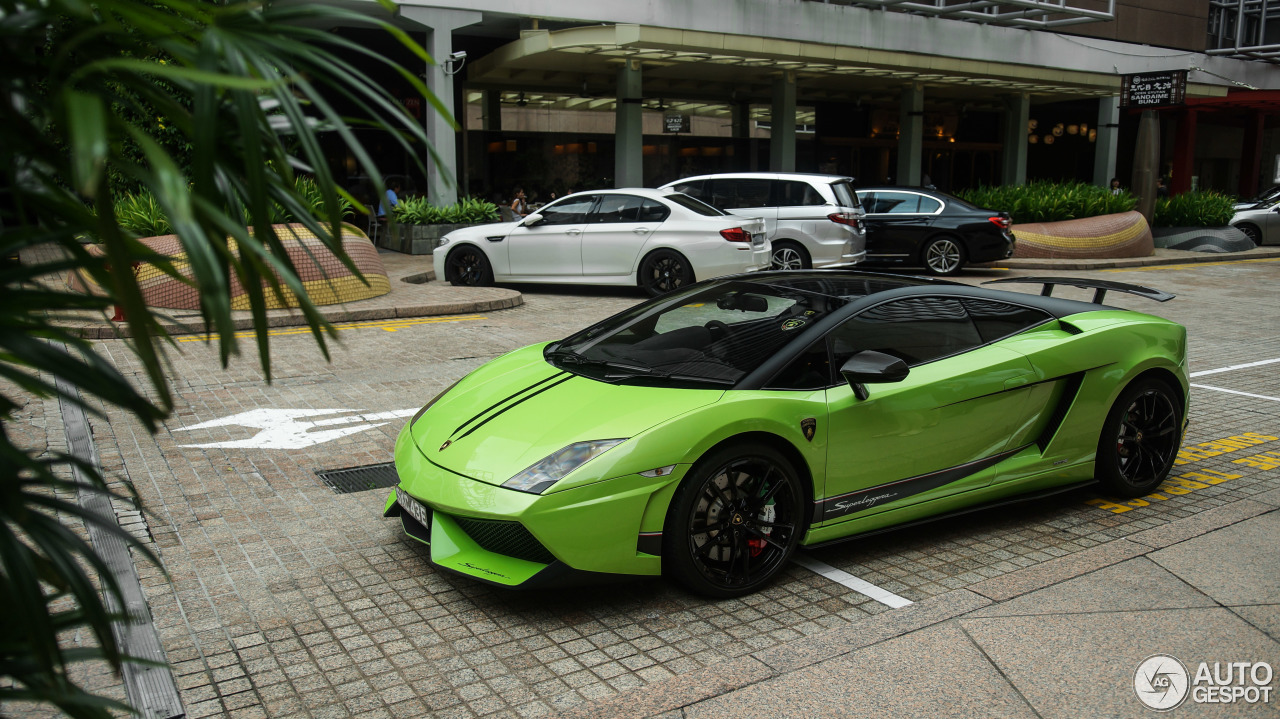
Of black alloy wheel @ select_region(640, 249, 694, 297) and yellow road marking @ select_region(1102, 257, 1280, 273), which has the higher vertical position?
black alloy wheel @ select_region(640, 249, 694, 297)

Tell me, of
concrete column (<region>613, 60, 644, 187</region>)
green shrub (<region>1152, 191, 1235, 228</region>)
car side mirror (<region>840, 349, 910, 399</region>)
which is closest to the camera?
car side mirror (<region>840, 349, 910, 399</region>)

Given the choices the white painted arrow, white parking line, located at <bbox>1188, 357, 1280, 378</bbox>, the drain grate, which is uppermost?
the white painted arrow

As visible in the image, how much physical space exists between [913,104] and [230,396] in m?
25.5

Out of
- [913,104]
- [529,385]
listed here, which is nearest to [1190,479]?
[529,385]

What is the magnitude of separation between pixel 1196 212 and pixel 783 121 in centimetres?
1110

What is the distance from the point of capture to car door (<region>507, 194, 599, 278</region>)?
49.2ft

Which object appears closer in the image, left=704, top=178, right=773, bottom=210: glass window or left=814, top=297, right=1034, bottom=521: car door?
left=814, top=297, right=1034, bottom=521: car door

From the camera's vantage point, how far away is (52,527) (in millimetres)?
1582

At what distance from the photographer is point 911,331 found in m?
5.14

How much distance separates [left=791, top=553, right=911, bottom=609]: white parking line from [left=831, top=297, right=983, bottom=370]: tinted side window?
97cm

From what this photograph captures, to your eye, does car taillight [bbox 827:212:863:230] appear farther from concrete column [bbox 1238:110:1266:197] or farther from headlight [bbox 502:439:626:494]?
concrete column [bbox 1238:110:1266:197]

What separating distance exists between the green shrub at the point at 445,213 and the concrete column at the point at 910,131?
A: 1424cm

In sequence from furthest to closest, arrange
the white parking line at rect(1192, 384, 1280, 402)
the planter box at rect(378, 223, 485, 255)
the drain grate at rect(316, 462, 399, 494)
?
the planter box at rect(378, 223, 485, 255) → the white parking line at rect(1192, 384, 1280, 402) → the drain grate at rect(316, 462, 399, 494)

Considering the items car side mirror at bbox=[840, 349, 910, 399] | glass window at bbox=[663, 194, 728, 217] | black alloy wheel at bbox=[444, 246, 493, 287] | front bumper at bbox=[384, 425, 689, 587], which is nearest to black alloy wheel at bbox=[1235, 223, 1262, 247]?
→ glass window at bbox=[663, 194, 728, 217]
